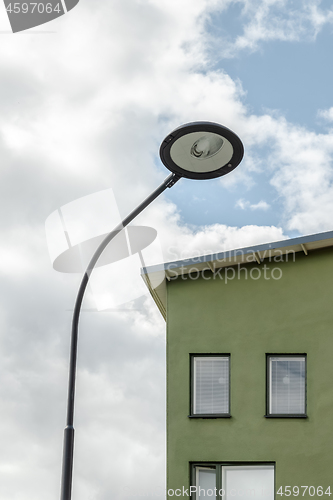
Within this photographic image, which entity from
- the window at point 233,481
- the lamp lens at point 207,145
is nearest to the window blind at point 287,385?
the window at point 233,481

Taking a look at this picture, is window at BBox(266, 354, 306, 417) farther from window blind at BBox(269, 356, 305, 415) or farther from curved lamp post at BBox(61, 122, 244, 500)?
curved lamp post at BBox(61, 122, 244, 500)

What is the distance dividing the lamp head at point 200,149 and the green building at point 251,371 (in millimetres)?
5719

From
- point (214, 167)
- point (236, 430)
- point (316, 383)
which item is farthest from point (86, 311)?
point (316, 383)

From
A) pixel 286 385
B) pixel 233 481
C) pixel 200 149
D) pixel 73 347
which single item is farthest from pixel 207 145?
pixel 233 481

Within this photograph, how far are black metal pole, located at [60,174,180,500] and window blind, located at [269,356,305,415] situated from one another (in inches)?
242

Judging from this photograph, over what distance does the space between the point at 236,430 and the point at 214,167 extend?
694cm

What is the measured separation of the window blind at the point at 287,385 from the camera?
13.4 m

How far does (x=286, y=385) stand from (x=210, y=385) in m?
1.71

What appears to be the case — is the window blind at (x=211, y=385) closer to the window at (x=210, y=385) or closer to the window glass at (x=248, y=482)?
the window at (x=210, y=385)

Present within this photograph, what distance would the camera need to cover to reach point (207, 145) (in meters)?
8.53

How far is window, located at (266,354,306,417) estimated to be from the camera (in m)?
13.4

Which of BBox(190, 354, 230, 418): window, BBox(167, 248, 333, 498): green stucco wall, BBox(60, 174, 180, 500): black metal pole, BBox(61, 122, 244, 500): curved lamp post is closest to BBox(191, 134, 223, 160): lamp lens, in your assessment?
BBox(61, 122, 244, 500): curved lamp post

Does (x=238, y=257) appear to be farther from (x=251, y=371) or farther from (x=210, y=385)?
(x=210, y=385)

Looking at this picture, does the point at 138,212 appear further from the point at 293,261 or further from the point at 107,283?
the point at 293,261
